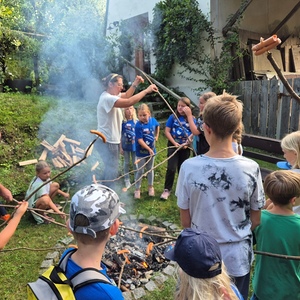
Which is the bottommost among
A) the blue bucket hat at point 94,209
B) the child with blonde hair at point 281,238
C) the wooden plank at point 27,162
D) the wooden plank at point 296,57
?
the wooden plank at point 27,162

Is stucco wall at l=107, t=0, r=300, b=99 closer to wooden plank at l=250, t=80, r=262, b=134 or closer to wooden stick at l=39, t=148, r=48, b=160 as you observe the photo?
wooden plank at l=250, t=80, r=262, b=134

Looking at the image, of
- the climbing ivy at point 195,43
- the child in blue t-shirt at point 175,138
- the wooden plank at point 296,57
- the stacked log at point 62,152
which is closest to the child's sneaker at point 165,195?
the child in blue t-shirt at point 175,138

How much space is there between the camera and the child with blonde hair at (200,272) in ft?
3.71

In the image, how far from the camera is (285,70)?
9.87 metres

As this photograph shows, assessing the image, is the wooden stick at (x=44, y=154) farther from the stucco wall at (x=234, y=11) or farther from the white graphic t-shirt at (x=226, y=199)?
the stucco wall at (x=234, y=11)

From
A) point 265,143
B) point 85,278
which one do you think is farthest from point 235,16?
point 85,278

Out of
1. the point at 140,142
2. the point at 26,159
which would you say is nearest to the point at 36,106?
the point at 26,159

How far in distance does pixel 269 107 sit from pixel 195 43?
9.04ft

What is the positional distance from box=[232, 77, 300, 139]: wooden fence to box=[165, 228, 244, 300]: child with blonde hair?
251 inches

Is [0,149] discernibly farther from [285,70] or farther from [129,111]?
[285,70]

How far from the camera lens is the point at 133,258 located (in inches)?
130

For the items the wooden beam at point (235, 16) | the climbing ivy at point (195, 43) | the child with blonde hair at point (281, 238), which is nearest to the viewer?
the child with blonde hair at point (281, 238)

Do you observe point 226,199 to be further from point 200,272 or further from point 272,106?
point 272,106

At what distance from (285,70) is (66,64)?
7333mm
